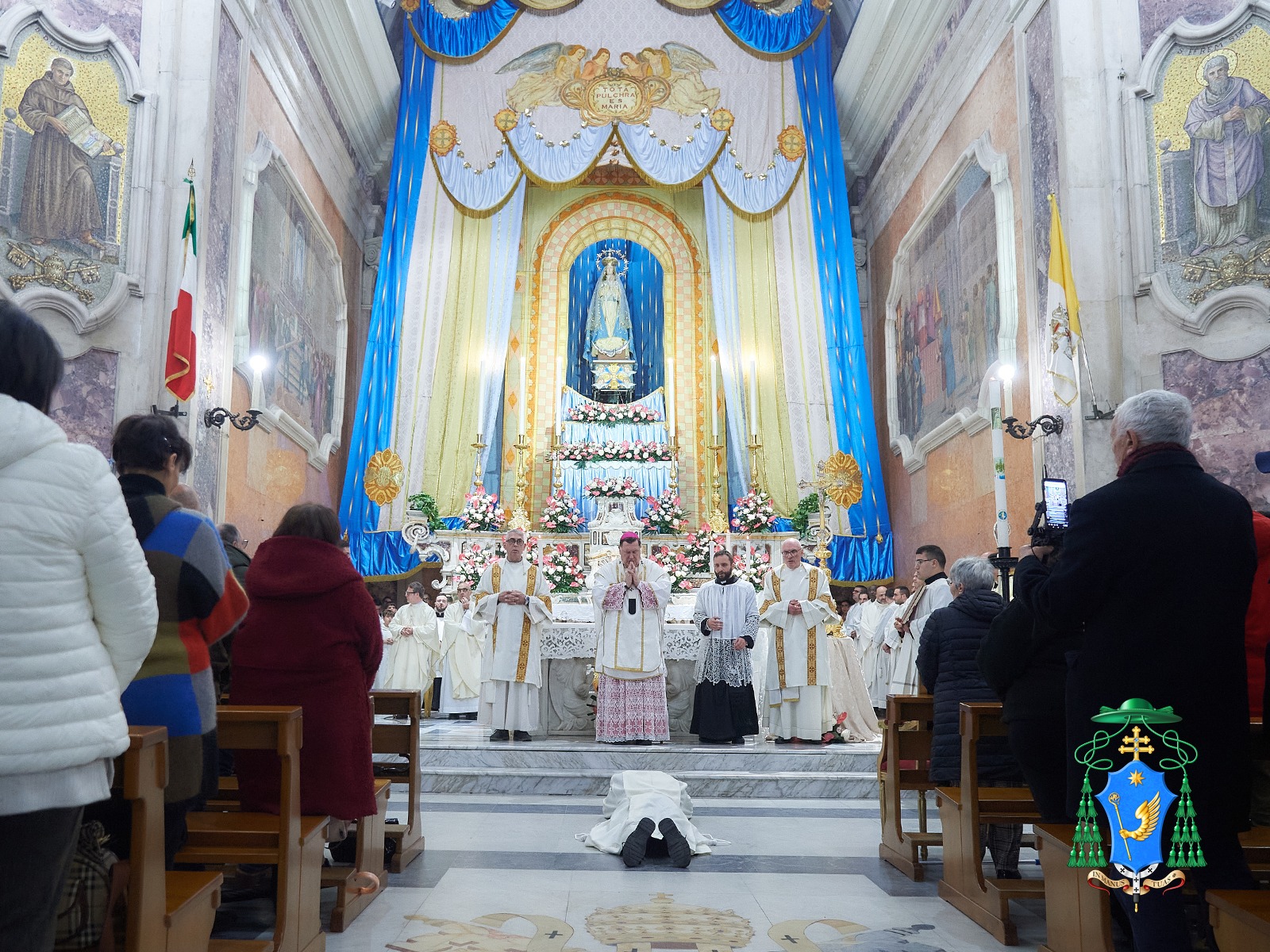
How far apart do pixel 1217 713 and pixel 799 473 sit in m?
11.9

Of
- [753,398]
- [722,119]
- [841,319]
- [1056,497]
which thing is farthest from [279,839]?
[722,119]

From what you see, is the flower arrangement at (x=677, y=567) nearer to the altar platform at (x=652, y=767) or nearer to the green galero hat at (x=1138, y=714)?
the altar platform at (x=652, y=767)

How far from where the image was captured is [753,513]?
1271 cm

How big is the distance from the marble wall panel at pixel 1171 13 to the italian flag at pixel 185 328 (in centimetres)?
760

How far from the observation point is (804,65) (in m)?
14.8

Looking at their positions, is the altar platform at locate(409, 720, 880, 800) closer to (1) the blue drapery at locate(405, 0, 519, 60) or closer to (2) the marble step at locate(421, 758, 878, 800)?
(2) the marble step at locate(421, 758, 878, 800)

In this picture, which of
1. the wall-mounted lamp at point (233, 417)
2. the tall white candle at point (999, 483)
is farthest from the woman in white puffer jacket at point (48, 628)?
the wall-mounted lamp at point (233, 417)

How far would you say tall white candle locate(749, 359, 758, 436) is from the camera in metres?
14.8

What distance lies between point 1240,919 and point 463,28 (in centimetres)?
1465

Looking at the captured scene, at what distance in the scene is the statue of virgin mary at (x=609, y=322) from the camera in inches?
644

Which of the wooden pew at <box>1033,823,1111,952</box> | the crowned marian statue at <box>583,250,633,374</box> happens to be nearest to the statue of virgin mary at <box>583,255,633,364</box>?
the crowned marian statue at <box>583,250,633,374</box>

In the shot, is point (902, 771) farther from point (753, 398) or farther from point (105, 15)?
point (753, 398)

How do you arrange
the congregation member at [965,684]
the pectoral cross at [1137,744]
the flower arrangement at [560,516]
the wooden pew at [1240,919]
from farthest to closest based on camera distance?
the flower arrangement at [560,516] → the congregation member at [965,684] → the pectoral cross at [1137,744] → the wooden pew at [1240,919]

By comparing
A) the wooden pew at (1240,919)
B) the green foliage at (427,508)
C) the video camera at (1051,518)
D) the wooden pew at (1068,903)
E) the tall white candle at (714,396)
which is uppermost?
the tall white candle at (714,396)
